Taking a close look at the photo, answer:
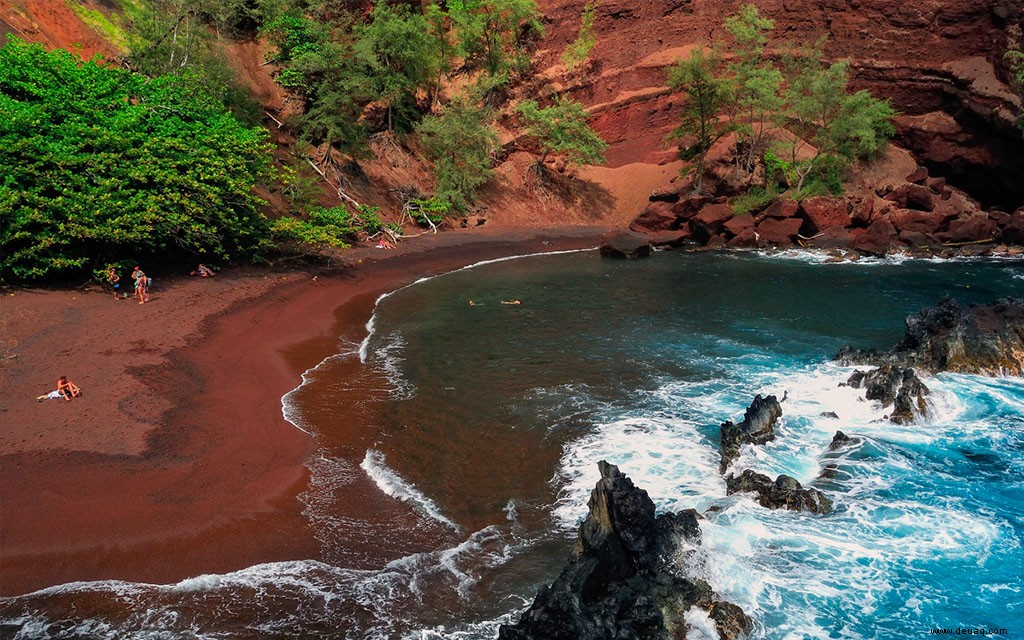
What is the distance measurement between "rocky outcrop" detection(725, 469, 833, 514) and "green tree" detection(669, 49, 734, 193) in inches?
1481

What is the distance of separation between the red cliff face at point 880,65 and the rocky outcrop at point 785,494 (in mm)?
39754

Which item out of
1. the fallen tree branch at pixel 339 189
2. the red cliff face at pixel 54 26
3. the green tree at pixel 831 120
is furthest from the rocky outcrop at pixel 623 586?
the green tree at pixel 831 120

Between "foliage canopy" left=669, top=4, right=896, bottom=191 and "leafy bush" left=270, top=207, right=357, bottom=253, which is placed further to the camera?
"foliage canopy" left=669, top=4, right=896, bottom=191

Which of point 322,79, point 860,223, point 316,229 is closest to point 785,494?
point 316,229

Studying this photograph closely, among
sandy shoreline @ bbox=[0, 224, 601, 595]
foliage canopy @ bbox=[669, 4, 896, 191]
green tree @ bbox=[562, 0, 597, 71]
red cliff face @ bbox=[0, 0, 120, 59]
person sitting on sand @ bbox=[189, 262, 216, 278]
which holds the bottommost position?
sandy shoreline @ bbox=[0, 224, 601, 595]

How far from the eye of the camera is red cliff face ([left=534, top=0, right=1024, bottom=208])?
40.9 metres

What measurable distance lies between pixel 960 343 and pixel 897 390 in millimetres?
3926

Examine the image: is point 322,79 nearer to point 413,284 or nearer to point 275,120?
point 275,120

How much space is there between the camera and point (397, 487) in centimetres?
1168

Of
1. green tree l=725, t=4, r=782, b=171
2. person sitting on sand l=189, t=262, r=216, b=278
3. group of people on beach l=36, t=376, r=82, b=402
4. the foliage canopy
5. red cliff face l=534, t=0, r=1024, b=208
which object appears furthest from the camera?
green tree l=725, t=4, r=782, b=171

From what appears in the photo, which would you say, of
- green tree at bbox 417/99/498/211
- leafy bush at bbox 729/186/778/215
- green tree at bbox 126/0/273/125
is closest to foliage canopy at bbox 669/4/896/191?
leafy bush at bbox 729/186/778/215

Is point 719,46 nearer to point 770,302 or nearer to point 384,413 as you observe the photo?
point 770,302

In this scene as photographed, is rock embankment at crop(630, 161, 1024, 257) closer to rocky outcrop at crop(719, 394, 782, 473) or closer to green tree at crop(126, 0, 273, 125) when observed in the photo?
rocky outcrop at crop(719, 394, 782, 473)

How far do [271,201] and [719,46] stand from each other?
32.9 m
